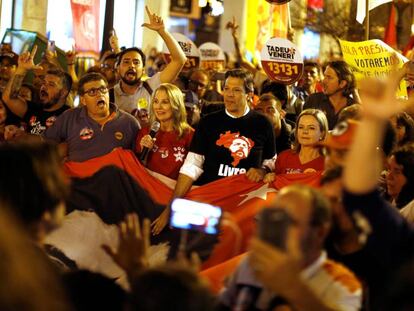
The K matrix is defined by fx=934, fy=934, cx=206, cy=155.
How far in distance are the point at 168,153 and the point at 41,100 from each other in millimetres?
2039

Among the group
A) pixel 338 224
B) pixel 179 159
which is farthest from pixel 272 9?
pixel 338 224

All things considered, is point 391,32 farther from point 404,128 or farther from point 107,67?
point 404,128

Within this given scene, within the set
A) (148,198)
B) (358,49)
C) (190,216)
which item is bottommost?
(148,198)

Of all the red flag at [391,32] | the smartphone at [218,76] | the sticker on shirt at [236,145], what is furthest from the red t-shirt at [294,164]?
the red flag at [391,32]

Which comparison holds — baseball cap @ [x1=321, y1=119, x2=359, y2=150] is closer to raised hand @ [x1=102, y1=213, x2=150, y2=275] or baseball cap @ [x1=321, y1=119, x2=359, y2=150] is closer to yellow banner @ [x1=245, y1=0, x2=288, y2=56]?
raised hand @ [x1=102, y1=213, x2=150, y2=275]

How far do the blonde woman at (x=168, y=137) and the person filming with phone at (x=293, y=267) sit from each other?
3580mm

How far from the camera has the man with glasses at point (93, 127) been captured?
805cm

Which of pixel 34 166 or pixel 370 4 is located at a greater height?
pixel 370 4

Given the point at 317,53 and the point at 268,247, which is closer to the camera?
the point at 268,247

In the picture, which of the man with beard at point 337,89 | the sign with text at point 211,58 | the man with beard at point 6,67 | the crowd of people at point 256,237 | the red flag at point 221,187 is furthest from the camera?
the sign with text at point 211,58

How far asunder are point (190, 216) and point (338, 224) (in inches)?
26.6

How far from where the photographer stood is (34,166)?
3.87 meters

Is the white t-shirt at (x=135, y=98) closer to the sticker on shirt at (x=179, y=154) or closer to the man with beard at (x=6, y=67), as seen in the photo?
the sticker on shirt at (x=179, y=154)

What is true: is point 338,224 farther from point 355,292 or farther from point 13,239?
point 13,239
